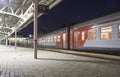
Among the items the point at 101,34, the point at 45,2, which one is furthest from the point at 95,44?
the point at 45,2

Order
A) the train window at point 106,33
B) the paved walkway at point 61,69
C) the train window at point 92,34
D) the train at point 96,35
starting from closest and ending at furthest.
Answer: the paved walkway at point 61,69
the train at point 96,35
the train window at point 106,33
the train window at point 92,34

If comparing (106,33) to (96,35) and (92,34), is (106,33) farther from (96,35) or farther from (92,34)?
(92,34)

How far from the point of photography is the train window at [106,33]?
18.5 meters

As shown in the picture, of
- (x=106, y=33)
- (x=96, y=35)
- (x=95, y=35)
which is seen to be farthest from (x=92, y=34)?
(x=106, y=33)

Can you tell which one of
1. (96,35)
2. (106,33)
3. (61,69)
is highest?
(106,33)

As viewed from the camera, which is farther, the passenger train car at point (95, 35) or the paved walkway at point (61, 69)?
the passenger train car at point (95, 35)

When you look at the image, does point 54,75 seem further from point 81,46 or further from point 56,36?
point 56,36

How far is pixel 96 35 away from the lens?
21.0m

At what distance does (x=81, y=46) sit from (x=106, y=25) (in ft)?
20.9

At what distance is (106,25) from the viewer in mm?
19031

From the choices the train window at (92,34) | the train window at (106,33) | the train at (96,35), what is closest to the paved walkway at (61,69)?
the train at (96,35)

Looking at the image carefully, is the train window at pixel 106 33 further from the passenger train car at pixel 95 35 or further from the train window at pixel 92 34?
the train window at pixel 92 34

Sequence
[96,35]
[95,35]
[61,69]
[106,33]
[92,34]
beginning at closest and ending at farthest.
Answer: [61,69]
[106,33]
[96,35]
[95,35]
[92,34]

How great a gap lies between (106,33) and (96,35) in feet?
5.92
